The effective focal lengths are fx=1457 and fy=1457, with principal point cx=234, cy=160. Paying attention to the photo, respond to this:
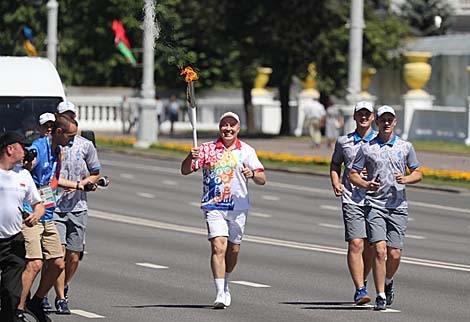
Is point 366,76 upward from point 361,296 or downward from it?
upward

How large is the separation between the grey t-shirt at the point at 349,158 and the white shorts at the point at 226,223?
1.04 m

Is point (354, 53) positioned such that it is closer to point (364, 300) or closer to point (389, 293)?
point (389, 293)

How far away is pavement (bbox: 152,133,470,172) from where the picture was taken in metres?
38.7

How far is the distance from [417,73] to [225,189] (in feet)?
130

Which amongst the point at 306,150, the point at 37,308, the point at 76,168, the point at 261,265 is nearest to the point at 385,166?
the point at 76,168

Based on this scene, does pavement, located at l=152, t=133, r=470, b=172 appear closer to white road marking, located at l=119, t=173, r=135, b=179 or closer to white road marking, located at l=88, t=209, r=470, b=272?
white road marking, located at l=119, t=173, r=135, b=179

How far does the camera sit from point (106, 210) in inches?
995

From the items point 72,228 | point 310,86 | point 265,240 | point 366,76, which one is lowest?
point 265,240

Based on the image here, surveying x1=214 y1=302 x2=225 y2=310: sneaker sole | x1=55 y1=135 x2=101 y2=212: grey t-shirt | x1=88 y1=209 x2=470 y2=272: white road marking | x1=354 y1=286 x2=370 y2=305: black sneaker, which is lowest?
x1=88 y1=209 x2=470 y2=272: white road marking

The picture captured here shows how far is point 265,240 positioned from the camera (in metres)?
20.3

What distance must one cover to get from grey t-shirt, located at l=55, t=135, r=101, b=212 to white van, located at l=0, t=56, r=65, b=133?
622 centimetres

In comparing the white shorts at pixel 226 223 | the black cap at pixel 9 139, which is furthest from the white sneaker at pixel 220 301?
the black cap at pixel 9 139

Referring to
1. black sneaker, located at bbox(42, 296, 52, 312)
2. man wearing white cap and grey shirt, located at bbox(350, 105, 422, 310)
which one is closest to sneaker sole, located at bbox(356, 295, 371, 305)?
man wearing white cap and grey shirt, located at bbox(350, 105, 422, 310)

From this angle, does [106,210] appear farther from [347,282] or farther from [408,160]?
[408,160]
